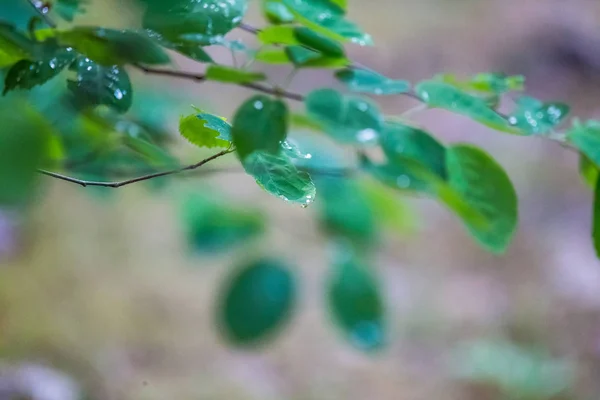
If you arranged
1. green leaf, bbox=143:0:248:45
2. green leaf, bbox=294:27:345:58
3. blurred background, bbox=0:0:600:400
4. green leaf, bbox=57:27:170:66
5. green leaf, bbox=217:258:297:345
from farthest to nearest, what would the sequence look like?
1. blurred background, bbox=0:0:600:400
2. green leaf, bbox=217:258:297:345
3. green leaf, bbox=294:27:345:58
4. green leaf, bbox=57:27:170:66
5. green leaf, bbox=143:0:248:45

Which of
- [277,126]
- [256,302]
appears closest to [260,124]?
[277,126]

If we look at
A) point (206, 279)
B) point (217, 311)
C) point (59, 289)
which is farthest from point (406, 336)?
point (59, 289)

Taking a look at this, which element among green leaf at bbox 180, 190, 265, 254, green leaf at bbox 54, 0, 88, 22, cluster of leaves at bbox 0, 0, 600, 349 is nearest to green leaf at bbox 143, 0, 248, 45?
cluster of leaves at bbox 0, 0, 600, 349

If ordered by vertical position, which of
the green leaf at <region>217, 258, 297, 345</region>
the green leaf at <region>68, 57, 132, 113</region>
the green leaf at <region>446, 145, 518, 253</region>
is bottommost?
the green leaf at <region>217, 258, 297, 345</region>

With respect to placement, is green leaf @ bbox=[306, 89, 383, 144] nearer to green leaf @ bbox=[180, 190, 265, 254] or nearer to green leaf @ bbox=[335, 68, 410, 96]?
green leaf @ bbox=[335, 68, 410, 96]

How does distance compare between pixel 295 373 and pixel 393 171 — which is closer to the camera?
pixel 393 171

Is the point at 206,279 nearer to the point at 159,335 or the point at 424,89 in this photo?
the point at 159,335

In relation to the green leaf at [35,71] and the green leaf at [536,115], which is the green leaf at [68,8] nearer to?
the green leaf at [35,71]
